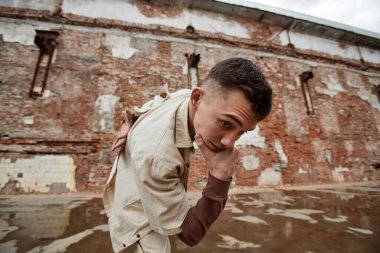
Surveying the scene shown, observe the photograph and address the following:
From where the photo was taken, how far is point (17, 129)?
441cm

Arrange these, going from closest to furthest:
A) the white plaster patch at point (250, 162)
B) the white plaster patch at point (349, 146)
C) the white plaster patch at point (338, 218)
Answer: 1. the white plaster patch at point (338, 218)
2. the white plaster patch at point (250, 162)
3. the white plaster patch at point (349, 146)

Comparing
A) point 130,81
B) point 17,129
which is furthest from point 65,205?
point 130,81

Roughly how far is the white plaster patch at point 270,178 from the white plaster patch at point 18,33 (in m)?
6.76

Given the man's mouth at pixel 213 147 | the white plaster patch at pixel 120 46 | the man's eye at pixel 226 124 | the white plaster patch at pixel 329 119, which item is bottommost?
the man's mouth at pixel 213 147

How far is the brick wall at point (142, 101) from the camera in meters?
4.44

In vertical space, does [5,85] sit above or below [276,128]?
above

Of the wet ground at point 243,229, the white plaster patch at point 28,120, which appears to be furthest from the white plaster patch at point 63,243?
the white plaster patch at point 28,120

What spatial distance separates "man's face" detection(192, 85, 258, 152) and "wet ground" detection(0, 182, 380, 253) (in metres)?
1.20

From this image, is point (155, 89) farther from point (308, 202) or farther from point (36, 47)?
point (308, 202)

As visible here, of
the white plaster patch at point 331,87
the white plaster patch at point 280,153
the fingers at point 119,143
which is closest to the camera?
the fingers at point 119,143

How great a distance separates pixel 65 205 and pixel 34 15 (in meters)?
5.12

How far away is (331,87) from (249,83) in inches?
313

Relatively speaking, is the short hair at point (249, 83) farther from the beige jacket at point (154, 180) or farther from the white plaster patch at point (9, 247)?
the white plaster patch at point (9, 247)

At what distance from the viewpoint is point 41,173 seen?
4.24 m
